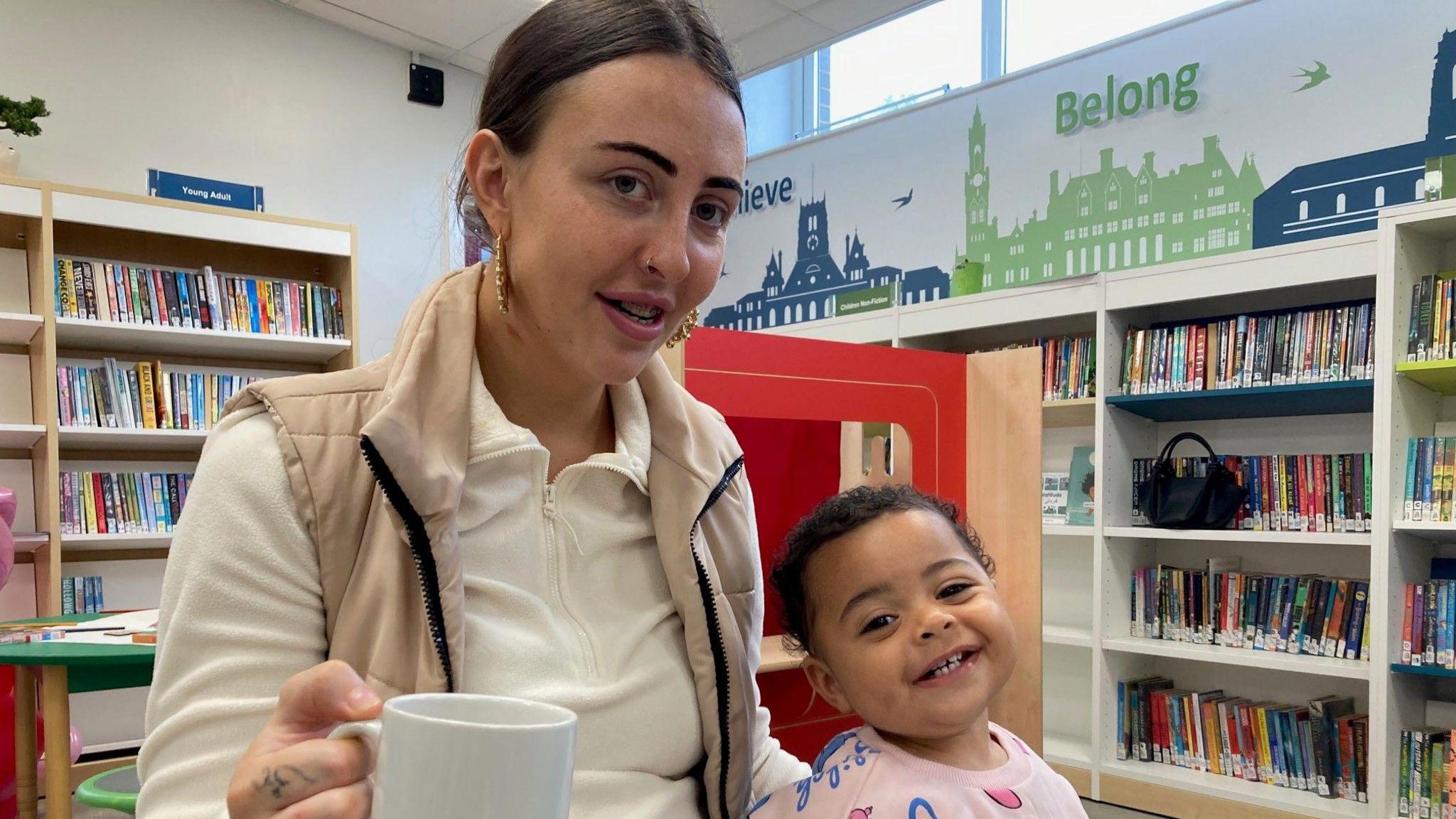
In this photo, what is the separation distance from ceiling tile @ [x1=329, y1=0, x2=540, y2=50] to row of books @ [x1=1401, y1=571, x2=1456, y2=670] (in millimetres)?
4426

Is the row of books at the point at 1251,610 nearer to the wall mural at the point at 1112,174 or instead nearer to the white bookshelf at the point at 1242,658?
the white bookshelf at the point at 1242,658

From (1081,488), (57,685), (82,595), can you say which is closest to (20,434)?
(82,595)

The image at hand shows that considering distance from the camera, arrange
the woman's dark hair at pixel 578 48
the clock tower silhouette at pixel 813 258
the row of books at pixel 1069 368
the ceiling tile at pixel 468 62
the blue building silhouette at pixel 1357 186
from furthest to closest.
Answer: the clock tower silhouette at pixel 813 258, the ceiling tile at pixel 468 62, the row of books at pixel 1069 368, the blue building silhouette at pixel 1357 186, the woman's dark hair at pixel 578 48

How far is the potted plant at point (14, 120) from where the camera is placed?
163 inches

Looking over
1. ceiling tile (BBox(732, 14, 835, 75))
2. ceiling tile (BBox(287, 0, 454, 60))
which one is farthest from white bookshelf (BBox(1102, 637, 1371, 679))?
ceiling tile (BBox(287, 0, 454, 60))

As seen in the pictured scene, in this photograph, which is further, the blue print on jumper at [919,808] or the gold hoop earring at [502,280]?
the blue print on jumper at [919,808]

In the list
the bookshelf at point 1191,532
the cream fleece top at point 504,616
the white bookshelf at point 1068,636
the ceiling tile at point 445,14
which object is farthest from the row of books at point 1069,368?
the cream fleece top at point 504,616

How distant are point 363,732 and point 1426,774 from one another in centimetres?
395

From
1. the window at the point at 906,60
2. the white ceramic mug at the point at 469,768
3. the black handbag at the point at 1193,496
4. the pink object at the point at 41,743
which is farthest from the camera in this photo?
the window at the point at 906,60

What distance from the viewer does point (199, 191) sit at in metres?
4.83

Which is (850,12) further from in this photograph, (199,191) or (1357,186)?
(199,191)

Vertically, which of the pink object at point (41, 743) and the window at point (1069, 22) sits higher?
the window at point (1069, 22)

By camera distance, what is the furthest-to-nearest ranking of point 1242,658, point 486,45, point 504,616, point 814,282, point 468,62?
point 814,282
point 468,62
point 486,45
point 1242,658
point 504,616

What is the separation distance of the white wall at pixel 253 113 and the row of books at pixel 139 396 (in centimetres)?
93
